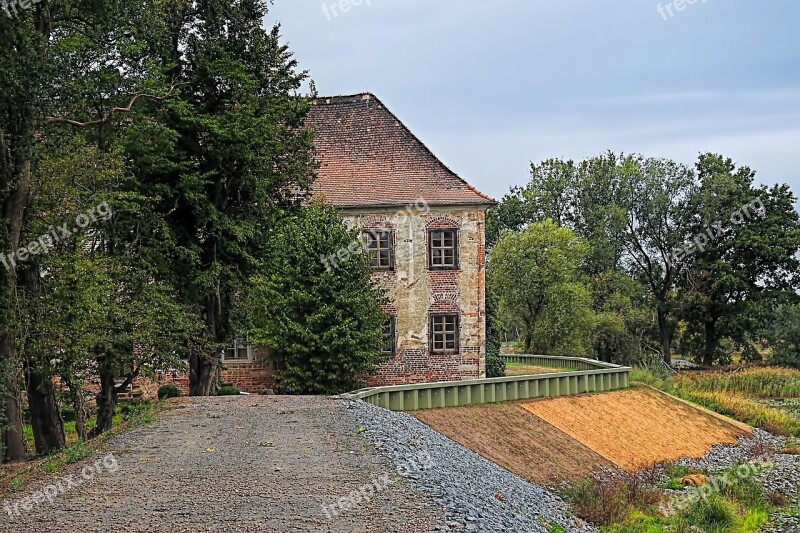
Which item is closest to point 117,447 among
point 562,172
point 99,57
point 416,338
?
point 99,57

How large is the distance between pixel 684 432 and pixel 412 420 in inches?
484

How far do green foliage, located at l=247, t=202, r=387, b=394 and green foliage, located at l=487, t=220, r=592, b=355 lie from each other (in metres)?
21.0

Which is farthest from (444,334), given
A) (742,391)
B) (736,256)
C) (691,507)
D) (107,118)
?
(736,256)

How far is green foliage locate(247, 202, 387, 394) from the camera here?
23.7m

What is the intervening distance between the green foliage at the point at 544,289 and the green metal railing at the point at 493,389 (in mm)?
10142

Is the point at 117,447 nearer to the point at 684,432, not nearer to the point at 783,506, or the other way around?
the point at 783,506

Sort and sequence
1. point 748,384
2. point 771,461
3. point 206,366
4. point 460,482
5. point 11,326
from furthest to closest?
point 748,384
point 771,461
point 206,366
point 11,326
point 460,482

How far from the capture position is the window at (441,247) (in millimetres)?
29906

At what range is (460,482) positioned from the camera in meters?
13.7

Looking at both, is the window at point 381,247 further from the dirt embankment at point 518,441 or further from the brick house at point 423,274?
the dirt embankment at point 518,441

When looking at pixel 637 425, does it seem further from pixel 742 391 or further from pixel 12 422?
pixel 12 422

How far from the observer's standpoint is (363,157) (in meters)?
31.3

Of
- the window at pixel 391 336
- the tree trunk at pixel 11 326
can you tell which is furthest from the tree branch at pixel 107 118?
the window at pixel 391 336

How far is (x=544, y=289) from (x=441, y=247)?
15727 millimetres
